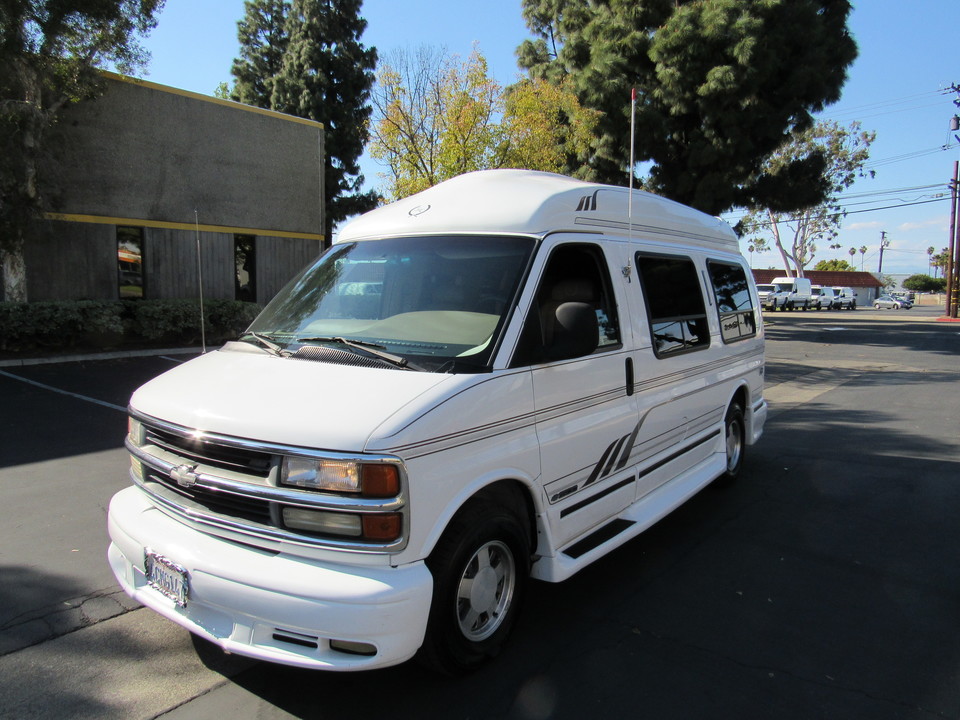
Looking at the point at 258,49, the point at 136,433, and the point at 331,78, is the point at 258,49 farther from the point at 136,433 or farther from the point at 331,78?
the point at 136,433

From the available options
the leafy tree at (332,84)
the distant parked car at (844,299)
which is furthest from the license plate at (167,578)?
the distant parked car at (844,299)

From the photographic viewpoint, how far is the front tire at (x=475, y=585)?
276 centimetres

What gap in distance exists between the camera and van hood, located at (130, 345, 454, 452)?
2539mm

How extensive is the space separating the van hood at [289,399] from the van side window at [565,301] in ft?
1.89

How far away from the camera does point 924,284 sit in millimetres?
103188

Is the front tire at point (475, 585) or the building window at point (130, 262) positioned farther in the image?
the building window at point (130, 262)

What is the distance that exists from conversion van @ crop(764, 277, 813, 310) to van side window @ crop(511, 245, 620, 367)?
47574 mm

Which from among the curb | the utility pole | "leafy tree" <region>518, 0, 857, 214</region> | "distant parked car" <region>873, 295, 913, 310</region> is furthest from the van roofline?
"distant parked car" <region>873, 295, 913, 310</region>

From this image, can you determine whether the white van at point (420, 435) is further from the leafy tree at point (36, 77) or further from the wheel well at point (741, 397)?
the leafy tree at point (36, 77)

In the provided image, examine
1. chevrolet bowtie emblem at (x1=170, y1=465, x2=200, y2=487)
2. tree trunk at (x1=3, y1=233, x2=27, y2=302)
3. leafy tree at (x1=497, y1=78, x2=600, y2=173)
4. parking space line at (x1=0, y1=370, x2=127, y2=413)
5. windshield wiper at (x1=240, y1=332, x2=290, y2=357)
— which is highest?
leafy tree at (x1=497, y1=78, x2=600, y2=173)

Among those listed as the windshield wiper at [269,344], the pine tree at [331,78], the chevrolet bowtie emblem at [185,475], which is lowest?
the chevrolet bowtie emblem at [185,475]

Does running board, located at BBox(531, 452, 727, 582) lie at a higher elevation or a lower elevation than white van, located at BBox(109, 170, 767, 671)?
lower

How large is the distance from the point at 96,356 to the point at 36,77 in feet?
17.4

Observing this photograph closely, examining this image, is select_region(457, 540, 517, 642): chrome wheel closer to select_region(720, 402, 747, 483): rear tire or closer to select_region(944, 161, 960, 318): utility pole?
select_region(720, 402, 747, 483): rear tire
